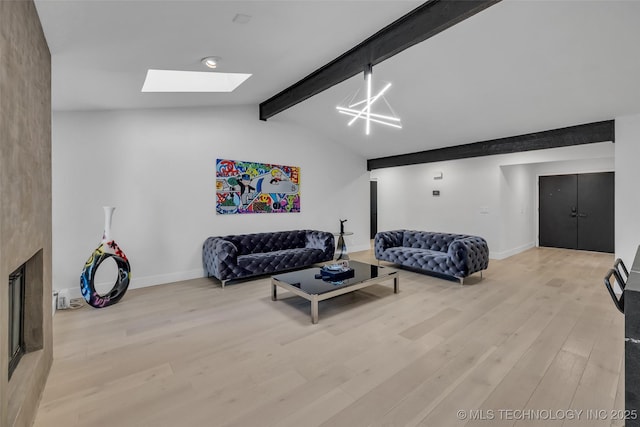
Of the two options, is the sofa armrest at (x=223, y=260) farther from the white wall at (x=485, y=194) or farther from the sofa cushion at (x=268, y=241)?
the white wall at (x=485, y=194)

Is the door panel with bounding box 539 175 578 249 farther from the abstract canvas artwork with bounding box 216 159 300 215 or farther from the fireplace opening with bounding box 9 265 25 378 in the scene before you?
the fireplace opening with bounding box 9 265 25 378

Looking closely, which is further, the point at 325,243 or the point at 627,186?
the point at 325,243

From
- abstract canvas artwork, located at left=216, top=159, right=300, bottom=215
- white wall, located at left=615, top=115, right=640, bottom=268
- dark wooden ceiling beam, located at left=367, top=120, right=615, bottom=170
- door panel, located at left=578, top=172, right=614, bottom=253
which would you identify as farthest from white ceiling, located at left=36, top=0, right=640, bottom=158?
door panel, located at left=578, top=172, right=614, bottom=253

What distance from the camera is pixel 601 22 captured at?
2.58 metres

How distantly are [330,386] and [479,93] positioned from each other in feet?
13.4

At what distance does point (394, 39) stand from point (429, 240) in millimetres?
3660

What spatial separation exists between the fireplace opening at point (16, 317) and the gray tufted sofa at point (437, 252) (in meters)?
4.66

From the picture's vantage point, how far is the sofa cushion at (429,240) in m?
5.20

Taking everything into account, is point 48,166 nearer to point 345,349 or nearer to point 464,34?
point 345,349

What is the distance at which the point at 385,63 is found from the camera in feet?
11.9

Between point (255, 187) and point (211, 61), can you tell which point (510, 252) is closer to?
point (255, 187)

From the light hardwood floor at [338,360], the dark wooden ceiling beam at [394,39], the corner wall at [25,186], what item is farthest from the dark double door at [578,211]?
the corner wall at [25,186]

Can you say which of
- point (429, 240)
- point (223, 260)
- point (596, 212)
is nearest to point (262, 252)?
point (223, 260)

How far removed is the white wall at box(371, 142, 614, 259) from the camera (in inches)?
248
